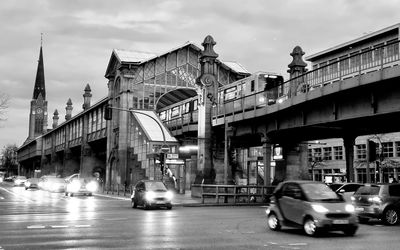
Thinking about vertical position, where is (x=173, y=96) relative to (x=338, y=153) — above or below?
above

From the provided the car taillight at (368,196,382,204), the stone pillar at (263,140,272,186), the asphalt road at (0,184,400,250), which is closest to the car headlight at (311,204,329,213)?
the asphalt road at (0,184,400,250)

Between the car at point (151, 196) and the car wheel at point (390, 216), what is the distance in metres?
11.9

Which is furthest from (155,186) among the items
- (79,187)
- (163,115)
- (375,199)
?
(163,115)

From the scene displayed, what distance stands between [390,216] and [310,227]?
6327mm

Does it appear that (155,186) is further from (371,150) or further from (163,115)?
(163,115)

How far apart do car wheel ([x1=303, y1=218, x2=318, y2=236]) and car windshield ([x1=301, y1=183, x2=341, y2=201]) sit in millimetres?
628

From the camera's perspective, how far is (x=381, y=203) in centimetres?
1986

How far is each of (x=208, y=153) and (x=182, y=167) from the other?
19.7 m

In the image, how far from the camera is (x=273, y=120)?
35469 mm

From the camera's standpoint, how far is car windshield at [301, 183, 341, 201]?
15.2 metres

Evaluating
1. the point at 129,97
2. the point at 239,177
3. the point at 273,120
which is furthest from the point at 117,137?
the point at 273,120

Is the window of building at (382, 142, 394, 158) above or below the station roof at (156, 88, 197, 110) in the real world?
below

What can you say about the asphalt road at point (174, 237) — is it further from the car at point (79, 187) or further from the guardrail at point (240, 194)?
the car at point (79, 187)

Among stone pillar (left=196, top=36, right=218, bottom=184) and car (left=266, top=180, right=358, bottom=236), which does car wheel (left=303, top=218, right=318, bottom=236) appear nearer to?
car (left=266, top=180, right=358, bottom=236)
